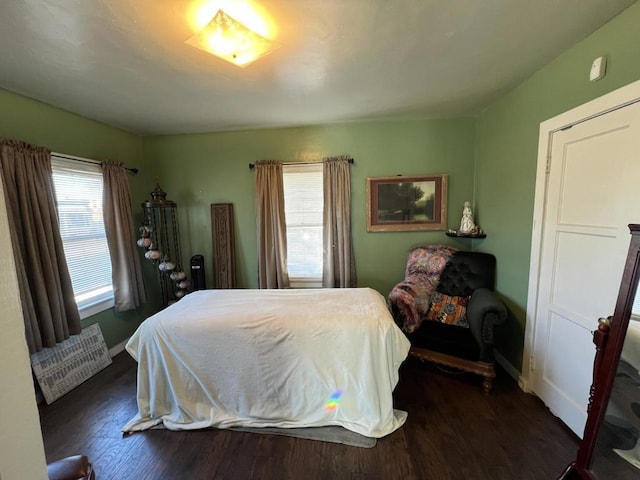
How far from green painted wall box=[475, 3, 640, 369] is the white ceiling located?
0.08 metres

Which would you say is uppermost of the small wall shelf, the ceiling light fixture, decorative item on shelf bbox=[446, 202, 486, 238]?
the ceiling light fixture

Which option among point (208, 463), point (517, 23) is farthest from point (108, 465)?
point (517, 23)

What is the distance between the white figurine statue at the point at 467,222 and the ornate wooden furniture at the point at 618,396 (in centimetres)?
173

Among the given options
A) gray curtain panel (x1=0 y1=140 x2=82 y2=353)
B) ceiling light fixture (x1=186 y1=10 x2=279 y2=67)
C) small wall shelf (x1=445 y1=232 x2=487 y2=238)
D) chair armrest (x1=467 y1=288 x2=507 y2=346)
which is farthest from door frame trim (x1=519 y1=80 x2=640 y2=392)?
gray curtain panel (x1=0 y1=140 x2=82 y2=353)

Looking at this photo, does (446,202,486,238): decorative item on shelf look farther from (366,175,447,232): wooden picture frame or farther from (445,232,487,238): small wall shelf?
(366,175,447,232): wooden picture frame

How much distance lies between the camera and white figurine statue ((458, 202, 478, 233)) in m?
2.79

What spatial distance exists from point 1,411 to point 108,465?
172cm

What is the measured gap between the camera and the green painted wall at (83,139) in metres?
2.08

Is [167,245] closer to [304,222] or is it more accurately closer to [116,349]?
[116,349]

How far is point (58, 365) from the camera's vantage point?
2.26 m

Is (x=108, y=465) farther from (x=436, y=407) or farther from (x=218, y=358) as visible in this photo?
(x=436, y=407)

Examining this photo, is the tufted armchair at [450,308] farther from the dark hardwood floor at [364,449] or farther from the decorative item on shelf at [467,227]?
the dark hardwood floor at [364,449]

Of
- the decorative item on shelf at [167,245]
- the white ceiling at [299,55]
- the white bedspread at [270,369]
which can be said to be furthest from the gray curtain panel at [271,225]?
the white bedspread at [270,369]

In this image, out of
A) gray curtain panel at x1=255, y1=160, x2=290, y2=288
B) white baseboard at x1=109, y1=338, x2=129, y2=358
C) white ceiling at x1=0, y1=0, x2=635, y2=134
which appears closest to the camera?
white ceiling at x1=0, y1=0, x2=635, y2=134
